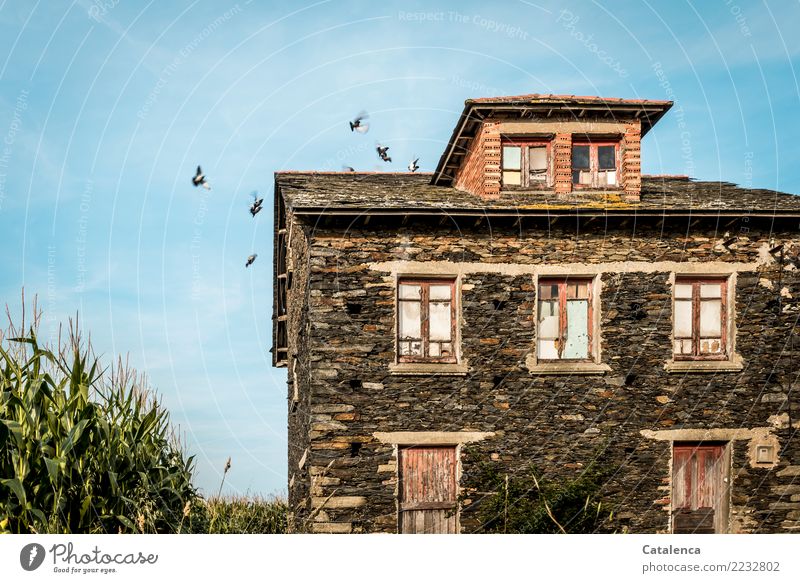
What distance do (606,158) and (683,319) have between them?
12.1ft

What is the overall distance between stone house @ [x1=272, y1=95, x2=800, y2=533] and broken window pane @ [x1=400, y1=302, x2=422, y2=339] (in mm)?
35

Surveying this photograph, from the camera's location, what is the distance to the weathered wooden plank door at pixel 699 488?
17.1m

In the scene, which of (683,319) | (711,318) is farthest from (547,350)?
(711,318)

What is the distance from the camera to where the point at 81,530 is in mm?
11047

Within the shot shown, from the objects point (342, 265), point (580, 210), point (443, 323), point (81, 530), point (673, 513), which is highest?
point (580, 210)

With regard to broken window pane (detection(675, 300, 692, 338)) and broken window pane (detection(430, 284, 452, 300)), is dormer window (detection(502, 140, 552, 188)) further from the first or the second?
broken window pane (detection(675, 300, 692, 338))

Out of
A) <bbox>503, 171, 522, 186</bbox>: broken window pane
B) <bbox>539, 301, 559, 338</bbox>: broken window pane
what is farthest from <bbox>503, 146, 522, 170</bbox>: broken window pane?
<bbox>539, 301, 559, 338</bbox>: broken window pane

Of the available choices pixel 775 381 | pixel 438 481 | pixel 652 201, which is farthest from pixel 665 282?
pixel 438 481

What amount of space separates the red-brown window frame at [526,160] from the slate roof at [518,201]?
0.19m

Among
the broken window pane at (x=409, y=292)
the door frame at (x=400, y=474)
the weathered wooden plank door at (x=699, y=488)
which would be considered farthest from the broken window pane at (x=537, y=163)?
the weathered wooden plank door at (x=699, y=488)

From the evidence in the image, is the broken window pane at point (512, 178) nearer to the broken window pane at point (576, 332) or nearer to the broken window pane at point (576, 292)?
the broken window pane at point (576, 292)

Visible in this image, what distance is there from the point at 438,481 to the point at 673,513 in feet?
14.8
